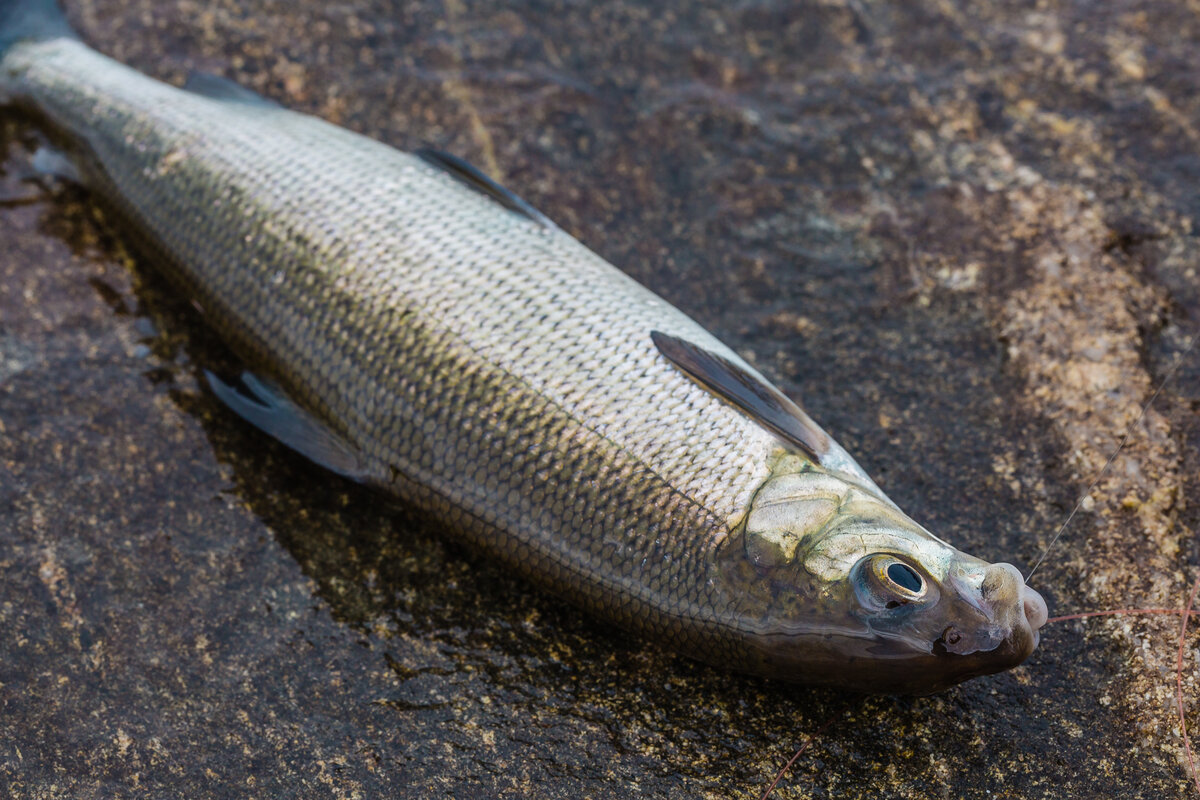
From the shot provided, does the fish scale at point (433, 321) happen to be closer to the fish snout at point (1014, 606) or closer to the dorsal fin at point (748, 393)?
the dorsal fin at point (748, 393)

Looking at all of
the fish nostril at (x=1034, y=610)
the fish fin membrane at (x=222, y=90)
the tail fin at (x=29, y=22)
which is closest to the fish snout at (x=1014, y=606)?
the fish nostril at (x=1034, y=610)

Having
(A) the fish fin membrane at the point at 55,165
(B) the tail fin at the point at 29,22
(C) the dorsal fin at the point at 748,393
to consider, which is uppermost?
(B) the tail fin at the point at 29,22

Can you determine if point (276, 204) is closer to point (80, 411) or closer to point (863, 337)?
point (80, 411)

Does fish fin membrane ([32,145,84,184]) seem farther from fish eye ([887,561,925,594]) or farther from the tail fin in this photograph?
fish eye ([887,561,925,594])

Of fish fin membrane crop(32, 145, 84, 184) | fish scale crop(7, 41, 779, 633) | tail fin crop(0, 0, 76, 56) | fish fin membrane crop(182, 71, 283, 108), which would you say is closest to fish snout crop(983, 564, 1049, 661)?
fish scale crop(7, 41, 779, 633)

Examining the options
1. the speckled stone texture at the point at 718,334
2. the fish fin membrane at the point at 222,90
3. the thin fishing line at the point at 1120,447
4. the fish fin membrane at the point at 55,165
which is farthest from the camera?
the fish fin membrane at the point at 222,90

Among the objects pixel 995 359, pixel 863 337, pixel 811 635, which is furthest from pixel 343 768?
pixel 995 359
